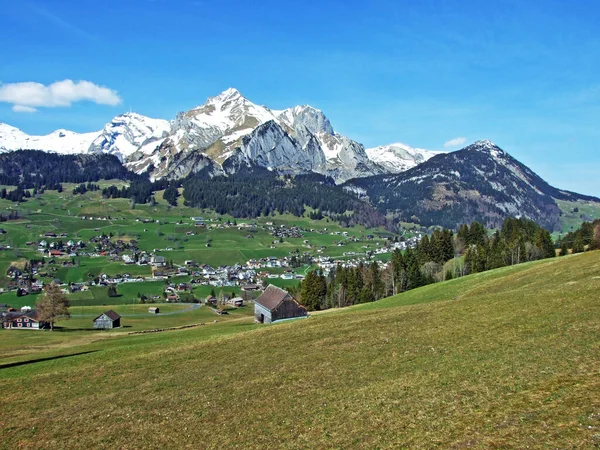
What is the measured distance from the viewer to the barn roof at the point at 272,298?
88500 millimetres

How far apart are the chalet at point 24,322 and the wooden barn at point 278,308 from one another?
67699 mm

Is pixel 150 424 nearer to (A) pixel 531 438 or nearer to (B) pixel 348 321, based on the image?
(A) pixel 531 438

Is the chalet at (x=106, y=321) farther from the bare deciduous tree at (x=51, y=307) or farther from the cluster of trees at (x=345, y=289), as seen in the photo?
the cluster of trees at (x=345, y=289)

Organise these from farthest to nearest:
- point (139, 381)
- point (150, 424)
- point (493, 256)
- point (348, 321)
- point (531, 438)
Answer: point (493, 256) → point (348, 321) → point (139, 381) → point (150, 424) → point (531, 438)

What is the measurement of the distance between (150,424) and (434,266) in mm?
108941

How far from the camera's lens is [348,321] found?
4978 centimetres

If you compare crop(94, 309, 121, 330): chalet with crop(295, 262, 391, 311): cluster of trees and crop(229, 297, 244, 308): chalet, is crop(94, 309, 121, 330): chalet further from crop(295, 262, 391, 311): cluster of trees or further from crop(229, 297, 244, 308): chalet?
crop(229, 297, 244, 308): chalet

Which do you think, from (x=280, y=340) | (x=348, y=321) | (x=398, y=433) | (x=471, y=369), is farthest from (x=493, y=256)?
(x=398, y=433)

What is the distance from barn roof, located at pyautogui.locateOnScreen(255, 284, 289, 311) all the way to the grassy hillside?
4146cm

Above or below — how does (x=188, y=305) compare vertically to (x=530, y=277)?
below

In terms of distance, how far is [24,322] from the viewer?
12950 centimetres

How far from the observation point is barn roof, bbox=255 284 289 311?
8850cm

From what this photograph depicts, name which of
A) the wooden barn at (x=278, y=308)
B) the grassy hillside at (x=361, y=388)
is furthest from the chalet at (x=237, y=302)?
the grassy hillside at (x=361, y=388)

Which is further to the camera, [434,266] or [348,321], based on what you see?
[434,266]
